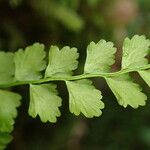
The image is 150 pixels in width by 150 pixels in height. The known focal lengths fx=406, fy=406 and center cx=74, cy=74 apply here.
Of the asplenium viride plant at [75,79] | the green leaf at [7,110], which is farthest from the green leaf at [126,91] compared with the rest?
the green leaf at [7,110]

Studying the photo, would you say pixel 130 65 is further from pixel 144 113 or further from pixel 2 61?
pixel 144 113

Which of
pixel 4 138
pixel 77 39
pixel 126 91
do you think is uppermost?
pixel 77 39

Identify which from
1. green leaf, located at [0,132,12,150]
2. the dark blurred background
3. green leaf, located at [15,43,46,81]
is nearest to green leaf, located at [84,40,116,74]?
green leaf, located at [15,43,46,81]

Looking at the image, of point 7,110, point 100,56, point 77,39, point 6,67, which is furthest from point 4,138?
point 77,39

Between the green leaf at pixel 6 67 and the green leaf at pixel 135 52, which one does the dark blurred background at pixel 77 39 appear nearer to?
the green leaf at pixel 6 67

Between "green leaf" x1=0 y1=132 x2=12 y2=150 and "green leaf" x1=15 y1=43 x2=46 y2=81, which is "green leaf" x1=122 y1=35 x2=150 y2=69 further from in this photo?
"green leaf" x1=0 y1=132 x2=12 y2=150

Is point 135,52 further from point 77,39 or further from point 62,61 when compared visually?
point 77,39

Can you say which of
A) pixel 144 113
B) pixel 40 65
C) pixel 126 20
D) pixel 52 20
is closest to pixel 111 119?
pixel 144 113
